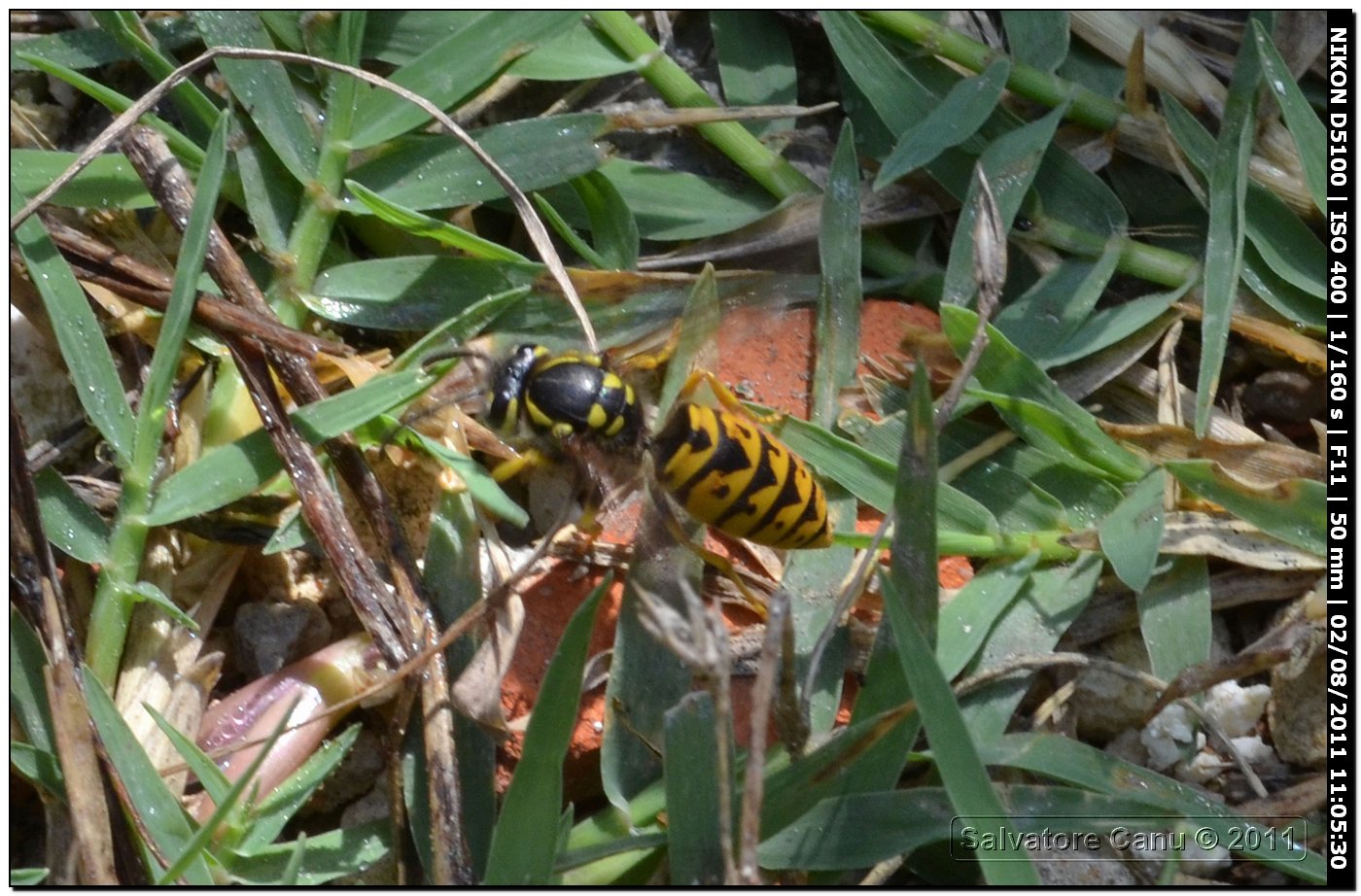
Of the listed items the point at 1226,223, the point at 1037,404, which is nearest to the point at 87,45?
the point at 1037,404

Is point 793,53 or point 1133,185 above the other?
point 793,53

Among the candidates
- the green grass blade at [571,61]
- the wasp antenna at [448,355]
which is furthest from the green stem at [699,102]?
the wasp antenna at [448,355]

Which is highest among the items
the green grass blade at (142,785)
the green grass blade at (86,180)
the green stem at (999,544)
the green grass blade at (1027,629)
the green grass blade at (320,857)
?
the green grass blade at (86,180)

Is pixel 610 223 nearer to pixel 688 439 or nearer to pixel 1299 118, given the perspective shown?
pixel 688 439

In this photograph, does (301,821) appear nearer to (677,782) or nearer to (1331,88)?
(677,782)

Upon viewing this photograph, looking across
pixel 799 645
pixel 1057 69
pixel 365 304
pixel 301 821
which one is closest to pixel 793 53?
pixel 1057 69

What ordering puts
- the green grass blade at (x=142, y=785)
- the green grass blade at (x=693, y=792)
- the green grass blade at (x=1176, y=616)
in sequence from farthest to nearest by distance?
the green grass blade at (x=1176, y=616) → the green grass blade at (x=142, y=785) → the green grass blade at (x=693, y=792)

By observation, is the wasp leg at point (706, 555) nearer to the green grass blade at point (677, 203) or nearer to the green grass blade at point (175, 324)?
the green grass blade at point (677, 203)
